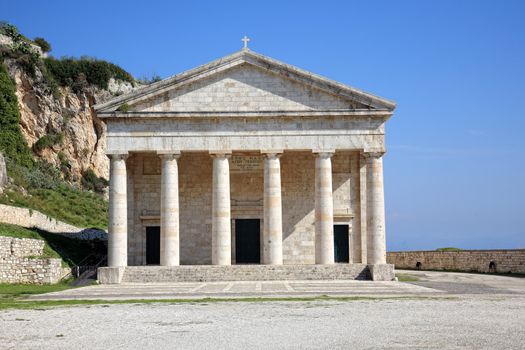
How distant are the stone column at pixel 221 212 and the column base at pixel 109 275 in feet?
15.5

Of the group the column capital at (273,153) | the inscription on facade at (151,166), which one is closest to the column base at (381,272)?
the column capital at (273,153)

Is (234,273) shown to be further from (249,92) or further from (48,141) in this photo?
(48,141)

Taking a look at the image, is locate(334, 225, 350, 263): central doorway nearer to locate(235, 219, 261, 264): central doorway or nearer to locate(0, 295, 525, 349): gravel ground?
locate(235, 219, 261, 264): central doorway

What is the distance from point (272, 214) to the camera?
113 ft

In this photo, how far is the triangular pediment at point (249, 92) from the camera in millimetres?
34219

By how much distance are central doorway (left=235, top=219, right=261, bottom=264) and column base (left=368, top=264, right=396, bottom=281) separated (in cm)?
781

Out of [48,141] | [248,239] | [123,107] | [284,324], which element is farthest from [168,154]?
[48,141]

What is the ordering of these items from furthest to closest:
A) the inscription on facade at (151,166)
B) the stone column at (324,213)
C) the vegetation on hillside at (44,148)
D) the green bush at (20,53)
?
the green bush at (20,53) < the vegetation on hillside at (44,148) < the inscription on facade at (151,166) < the stone column at (324,213)

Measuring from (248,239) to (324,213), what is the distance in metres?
5.82

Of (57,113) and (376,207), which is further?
(57,113)

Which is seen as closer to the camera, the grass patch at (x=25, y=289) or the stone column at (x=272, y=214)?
the grass patch at (x=25, y=289)

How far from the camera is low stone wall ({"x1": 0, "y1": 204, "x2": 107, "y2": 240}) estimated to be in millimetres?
38250

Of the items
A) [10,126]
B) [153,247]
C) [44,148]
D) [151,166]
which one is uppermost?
[10,126]

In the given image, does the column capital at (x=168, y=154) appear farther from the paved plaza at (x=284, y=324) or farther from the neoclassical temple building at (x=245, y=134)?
the paved plaza at (x=284, y=324)
